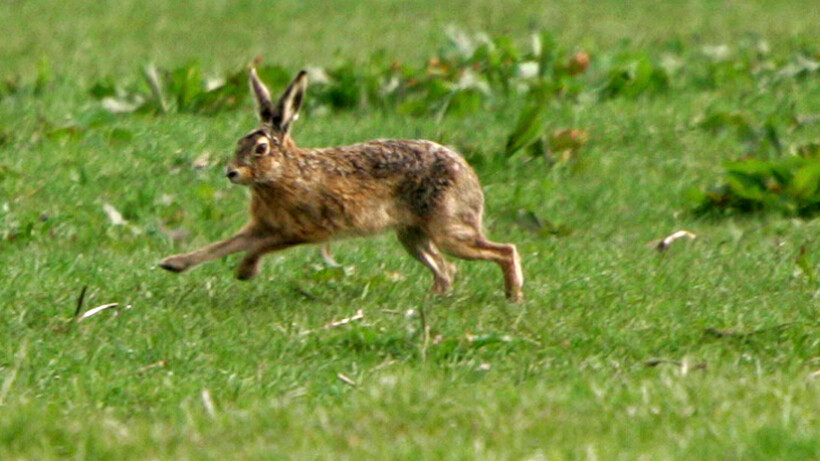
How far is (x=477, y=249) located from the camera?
27.9ft

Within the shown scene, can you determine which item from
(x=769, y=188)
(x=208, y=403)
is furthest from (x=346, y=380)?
(x=769, y=188)

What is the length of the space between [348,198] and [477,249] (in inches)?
25.8

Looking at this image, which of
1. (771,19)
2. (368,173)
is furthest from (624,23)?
(368,173)

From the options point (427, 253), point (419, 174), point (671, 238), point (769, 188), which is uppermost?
point (419, 174)

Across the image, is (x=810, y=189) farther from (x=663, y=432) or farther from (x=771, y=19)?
(x=771, y=19)

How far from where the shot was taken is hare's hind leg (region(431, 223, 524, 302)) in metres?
8.33

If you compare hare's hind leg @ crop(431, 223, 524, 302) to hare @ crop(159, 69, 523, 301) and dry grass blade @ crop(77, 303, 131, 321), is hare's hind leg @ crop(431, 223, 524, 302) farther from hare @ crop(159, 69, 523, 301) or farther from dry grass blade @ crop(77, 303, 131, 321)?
dry grass blade @ crop(77, 303, 131, 321)

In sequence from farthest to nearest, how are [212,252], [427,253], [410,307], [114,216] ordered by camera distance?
[114,216] → [427,253] → [212,252] → [410,307]

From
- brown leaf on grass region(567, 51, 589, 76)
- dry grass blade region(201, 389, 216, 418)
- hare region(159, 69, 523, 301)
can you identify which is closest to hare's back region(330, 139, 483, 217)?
hare region(159, 69, 523, 301)

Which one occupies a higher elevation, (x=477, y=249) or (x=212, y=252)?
(x=212, y=252)

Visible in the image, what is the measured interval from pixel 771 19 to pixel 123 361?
41.9 feet

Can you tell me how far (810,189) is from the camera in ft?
34.1

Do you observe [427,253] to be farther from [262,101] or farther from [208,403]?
[208,403]

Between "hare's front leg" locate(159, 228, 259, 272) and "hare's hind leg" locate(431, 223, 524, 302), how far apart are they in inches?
34.2
